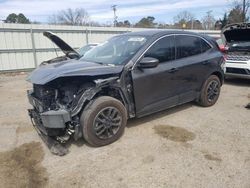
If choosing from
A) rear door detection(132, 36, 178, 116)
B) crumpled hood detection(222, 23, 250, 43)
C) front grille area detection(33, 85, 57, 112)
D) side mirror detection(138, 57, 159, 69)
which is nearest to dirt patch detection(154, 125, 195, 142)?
rear door detection(132, 36, 178, 116)

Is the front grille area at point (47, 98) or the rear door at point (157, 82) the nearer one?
the front grille area at point (47, 98)

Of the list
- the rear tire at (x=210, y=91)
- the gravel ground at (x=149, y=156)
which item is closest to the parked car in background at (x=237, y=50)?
the rear tire at (x=210, y=91)

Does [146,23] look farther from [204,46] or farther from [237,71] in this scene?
[204,46]

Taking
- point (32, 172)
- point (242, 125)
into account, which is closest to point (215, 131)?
point (242, 125)

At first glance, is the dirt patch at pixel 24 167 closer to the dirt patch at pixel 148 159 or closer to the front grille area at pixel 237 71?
the dirt patch at pixel 148 159

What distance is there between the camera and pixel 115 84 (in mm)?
4129

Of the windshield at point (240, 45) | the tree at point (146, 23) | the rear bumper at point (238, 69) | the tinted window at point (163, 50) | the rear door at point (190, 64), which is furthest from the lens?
the tree at point (146, 23)

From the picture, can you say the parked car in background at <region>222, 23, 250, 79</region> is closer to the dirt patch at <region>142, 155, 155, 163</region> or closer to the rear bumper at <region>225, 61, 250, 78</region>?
the rear bumper at <region>225, 61, 250, 78</region>

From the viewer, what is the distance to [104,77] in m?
4.03

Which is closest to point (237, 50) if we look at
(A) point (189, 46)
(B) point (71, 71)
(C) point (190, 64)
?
(A) point (189, 46)

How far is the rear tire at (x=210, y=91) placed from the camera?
577 centimetres

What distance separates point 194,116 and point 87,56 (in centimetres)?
260

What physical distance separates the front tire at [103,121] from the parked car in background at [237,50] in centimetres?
535

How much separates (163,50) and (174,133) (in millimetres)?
1568
